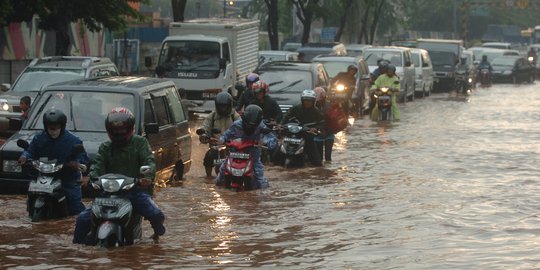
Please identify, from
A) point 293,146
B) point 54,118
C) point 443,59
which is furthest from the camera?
point 443,59

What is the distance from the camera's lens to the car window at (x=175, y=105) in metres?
17.0

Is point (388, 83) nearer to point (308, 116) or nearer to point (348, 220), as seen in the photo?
point (308, 116)

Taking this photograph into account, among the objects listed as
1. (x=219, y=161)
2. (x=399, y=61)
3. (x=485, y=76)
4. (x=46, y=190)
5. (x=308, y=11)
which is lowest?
(x=485, y=76)

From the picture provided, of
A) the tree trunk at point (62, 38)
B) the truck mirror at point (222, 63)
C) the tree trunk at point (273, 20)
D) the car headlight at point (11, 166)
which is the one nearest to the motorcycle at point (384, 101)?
the truck mirror at point (222, 63)

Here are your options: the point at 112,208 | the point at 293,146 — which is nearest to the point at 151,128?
the point at 112,208

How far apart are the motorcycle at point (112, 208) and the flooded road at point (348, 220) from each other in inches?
5.8

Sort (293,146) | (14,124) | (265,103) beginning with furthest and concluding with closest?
(265,103) → (293,146) → (14,124)

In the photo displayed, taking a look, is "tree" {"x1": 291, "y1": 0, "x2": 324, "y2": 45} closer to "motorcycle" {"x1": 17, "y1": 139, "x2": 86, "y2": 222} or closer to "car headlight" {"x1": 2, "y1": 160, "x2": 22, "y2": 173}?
"car headlight" {"x1": 2, "y1": 160, "x2": 22, "y2": 173}

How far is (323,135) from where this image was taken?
2039cm

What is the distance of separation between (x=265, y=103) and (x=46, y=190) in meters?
7.36

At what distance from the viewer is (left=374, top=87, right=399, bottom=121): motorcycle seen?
30900 millimetres

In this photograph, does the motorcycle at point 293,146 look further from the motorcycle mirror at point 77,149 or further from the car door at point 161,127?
the motorcycle mirror at point 77,149

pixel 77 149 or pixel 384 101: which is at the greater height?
pixel 77 149

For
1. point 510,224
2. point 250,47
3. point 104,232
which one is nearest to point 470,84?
point 250,47
